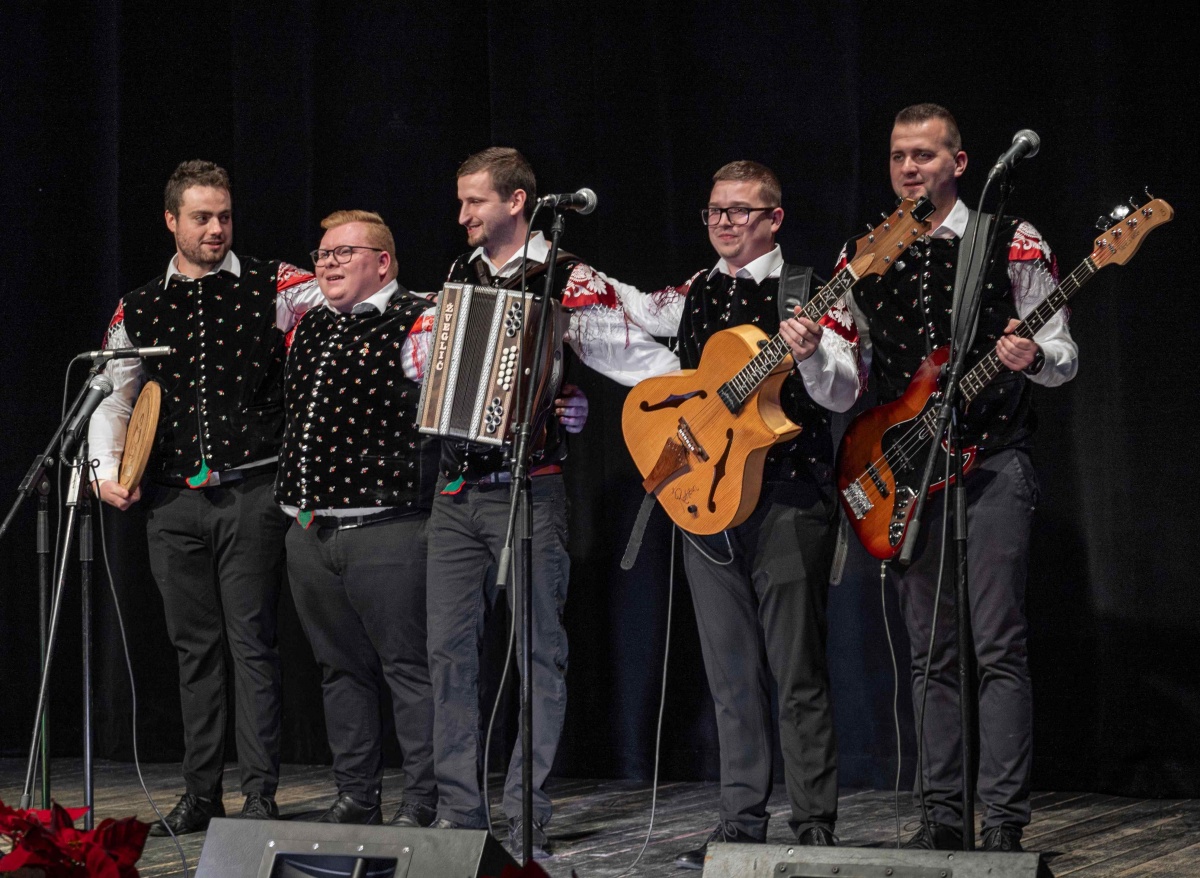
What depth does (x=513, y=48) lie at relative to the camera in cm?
566

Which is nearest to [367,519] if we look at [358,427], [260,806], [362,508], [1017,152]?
[362,508]

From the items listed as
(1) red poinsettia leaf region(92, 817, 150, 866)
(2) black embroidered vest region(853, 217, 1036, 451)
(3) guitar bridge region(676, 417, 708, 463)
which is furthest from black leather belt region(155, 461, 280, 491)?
(1) red poinsettia leaf region(92, 817, 150, 866)

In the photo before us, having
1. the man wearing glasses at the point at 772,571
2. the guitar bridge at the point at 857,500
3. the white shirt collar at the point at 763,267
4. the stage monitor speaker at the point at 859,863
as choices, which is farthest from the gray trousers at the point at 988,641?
the stage monitor speaker at the point at 859,863

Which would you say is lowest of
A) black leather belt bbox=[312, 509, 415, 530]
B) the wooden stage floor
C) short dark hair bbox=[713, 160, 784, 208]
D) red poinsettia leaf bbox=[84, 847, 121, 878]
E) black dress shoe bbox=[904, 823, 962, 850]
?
the wooden stage floor

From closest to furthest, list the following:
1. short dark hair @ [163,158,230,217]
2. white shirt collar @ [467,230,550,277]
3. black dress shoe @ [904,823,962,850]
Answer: black dress shoe @ [904,823,962,850], white shirt collar @ [467,230,550,277], short dark hair @ [163,158,230,217]

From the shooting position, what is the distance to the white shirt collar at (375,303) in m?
4.63

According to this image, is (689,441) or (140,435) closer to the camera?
(689,441)

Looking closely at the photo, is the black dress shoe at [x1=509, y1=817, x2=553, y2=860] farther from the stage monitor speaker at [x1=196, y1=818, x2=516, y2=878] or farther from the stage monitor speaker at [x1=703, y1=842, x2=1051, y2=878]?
the stage monitor speaker at [x1=703, y1=842, x2=1051, y2=878]

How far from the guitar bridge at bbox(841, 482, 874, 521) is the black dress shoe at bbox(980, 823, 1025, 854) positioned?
861 mm

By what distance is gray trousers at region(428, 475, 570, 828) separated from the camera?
428cm

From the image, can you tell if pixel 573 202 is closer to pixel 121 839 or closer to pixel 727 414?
pixel 727 414

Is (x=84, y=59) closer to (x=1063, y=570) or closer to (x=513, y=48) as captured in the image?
(x=513, y=48)

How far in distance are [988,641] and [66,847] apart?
2.47 meters

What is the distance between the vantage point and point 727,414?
158 inches
